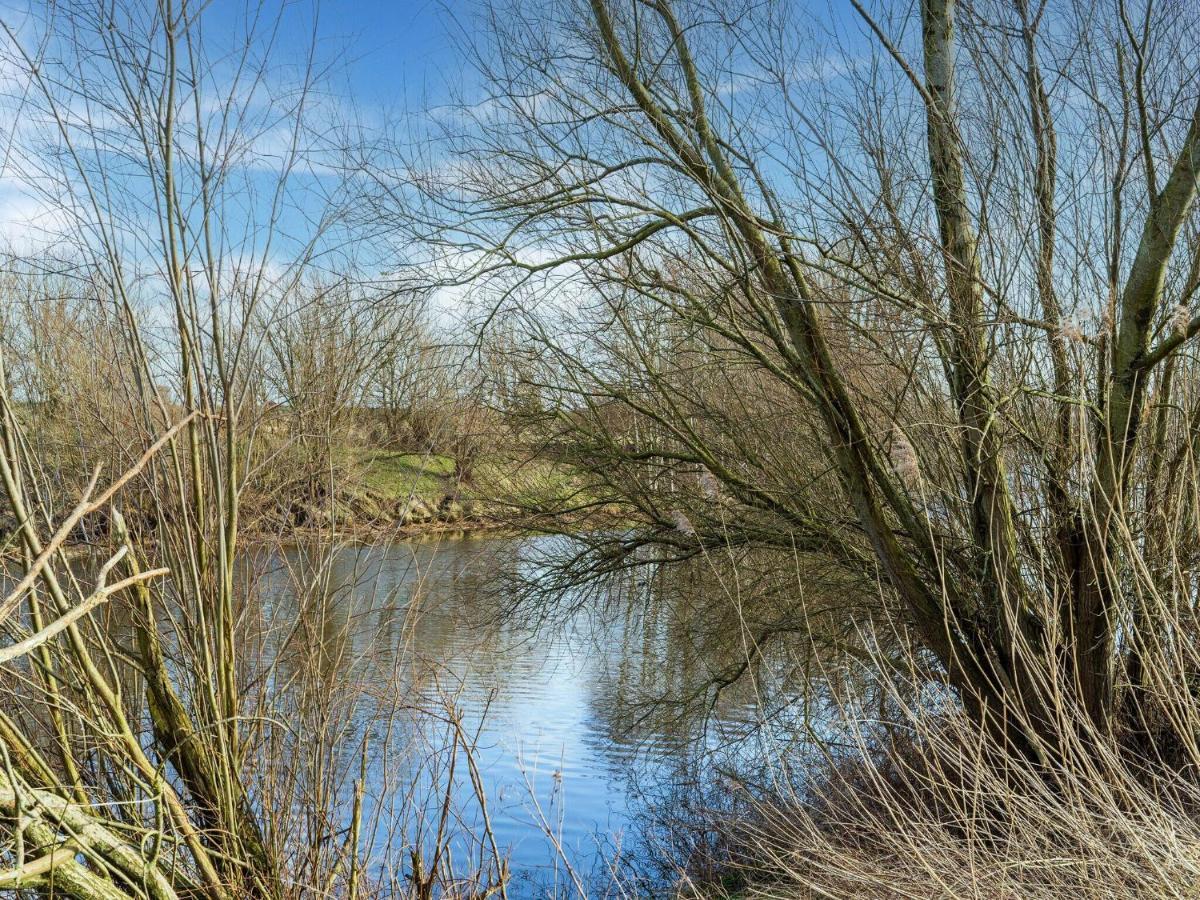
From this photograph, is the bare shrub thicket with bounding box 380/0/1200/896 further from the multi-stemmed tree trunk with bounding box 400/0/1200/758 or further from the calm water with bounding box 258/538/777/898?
the calm water with bounding box 258/538/777/898

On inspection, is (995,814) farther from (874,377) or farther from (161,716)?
(161,716)

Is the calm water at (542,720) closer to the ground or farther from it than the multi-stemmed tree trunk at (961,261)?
closer to the ground

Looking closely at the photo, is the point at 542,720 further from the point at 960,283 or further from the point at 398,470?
the point at 960,283

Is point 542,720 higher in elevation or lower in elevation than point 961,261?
lower

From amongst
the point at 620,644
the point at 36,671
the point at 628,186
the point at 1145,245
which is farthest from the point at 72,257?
the point at 620,644

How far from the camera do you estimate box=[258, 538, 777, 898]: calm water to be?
696cm

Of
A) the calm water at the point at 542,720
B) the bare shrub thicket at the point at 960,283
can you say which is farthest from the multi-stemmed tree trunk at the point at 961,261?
the calm water at the point at 542,720

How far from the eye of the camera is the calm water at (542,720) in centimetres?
696

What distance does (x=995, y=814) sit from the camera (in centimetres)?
626

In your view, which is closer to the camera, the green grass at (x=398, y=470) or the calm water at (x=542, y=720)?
the green grass at (x=398, y=470)

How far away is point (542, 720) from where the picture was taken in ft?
32.1

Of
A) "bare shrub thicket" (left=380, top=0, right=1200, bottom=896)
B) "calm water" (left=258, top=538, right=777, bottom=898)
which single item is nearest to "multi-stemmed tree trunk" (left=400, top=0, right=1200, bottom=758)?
"bare shrub thicket" (left=380, top=0, right=1200, bottom=896)

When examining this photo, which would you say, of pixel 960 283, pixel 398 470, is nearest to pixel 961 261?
pixel 960 283

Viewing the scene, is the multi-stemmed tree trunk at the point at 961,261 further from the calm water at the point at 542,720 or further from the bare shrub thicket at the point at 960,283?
the calm water at the point at 542,720
